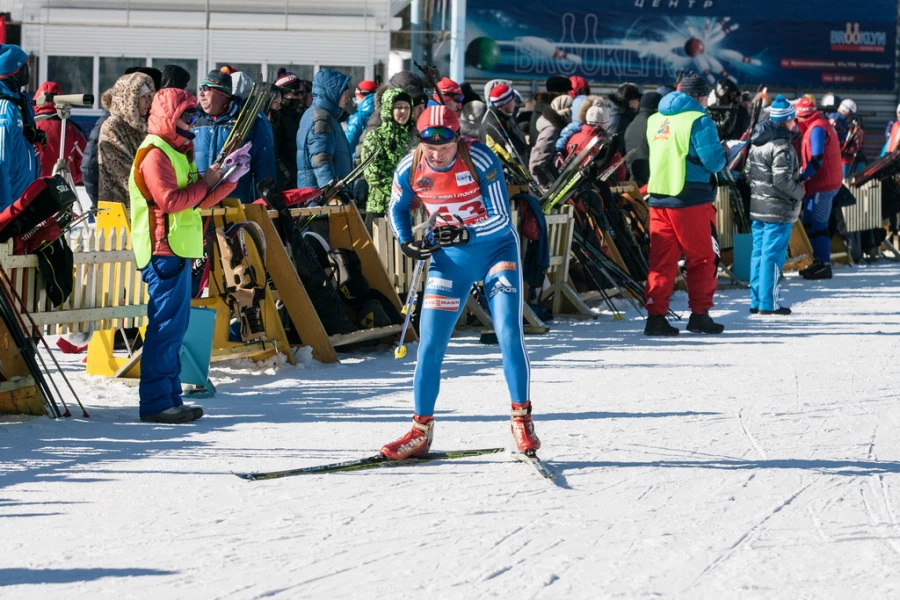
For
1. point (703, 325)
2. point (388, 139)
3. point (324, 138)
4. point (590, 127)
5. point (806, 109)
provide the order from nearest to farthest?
point (388, 139)
point (324, 138)
point (703, 325)
point (590, 127)
point (806, 109)

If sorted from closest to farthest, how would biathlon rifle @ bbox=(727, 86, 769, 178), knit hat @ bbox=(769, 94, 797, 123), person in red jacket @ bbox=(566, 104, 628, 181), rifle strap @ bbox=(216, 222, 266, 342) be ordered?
1. rifle strap @ bbox=(216, 222, 266, 342)
2. knit hat @ bbox=(769, 94, 797, 123)
3. person in red jacket @ bbox=(566, 104, 628, 181)
4. biathlon rifle @ bbox=(727, 86, 769, 178)

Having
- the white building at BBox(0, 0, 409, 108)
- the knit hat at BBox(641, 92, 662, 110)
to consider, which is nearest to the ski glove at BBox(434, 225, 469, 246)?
the knit hat at BBox(641, 92, 662, 110)

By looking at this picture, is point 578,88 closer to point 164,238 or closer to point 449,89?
point 449,89

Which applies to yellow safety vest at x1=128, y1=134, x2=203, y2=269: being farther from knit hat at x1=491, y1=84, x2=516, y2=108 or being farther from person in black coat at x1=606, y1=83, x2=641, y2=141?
person in black coat at x1=606, y1=83, x2=641, y2=141

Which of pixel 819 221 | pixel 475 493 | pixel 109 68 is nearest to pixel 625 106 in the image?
pixel 819 221

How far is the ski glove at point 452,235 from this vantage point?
6.57m

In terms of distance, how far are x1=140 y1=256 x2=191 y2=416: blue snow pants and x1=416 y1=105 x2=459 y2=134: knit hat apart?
1684 mm

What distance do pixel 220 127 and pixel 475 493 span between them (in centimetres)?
463

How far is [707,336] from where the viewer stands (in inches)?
460

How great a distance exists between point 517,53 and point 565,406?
91.5 ft

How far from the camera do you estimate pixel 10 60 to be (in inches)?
340

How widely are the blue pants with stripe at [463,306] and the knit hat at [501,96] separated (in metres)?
6.16

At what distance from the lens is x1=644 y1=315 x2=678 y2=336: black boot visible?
38.3 ft

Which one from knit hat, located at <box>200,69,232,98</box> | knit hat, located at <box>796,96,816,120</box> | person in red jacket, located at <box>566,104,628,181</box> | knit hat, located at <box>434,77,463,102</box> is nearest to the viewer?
knit hat, located at <box>200,69,232,98</box>
